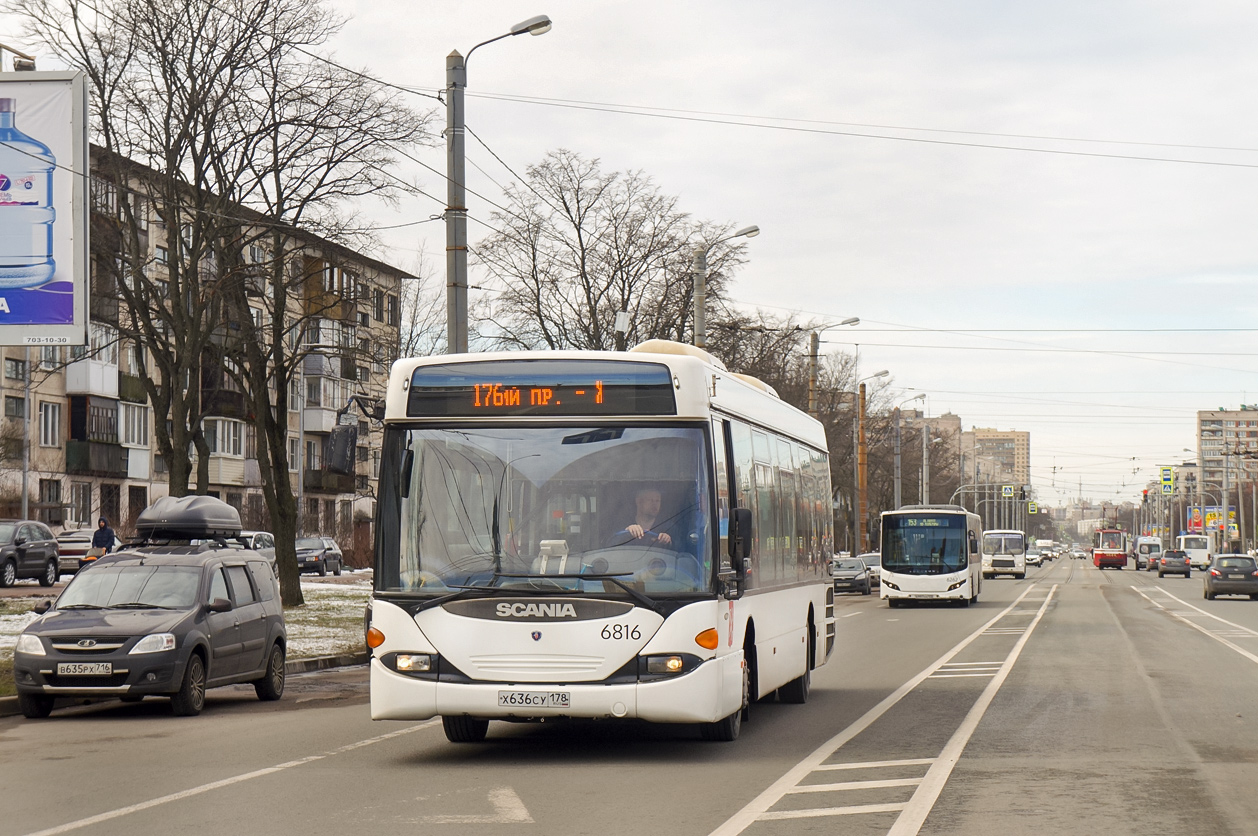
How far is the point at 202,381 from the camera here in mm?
74062

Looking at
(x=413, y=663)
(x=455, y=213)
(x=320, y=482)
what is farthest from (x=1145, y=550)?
(x=413, y=663)

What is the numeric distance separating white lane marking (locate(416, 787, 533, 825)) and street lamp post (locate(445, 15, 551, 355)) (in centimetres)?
1042

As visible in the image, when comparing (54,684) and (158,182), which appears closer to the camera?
(54,684)

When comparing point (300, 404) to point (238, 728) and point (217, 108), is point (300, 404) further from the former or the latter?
point (238, 728)

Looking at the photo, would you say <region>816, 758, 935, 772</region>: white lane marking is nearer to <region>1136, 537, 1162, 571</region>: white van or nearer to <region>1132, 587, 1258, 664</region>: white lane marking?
<region>1132, 587, 1258, 664</region>: white lane marking

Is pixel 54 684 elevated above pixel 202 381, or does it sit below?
below

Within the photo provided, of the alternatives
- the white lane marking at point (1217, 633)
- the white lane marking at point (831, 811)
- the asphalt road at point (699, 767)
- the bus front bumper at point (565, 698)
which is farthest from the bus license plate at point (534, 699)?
the white lane marking at point (1217, 633)

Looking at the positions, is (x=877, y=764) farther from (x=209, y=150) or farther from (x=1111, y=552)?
(x=1111, y=552)

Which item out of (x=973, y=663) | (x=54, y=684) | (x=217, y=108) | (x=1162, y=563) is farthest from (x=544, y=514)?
(x=1162, y=563)

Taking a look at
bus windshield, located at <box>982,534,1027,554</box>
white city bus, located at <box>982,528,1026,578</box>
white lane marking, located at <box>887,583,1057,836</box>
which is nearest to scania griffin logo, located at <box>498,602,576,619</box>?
white lane marking, located at <box>887,583,1057,836</box>

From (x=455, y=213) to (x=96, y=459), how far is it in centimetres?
4925

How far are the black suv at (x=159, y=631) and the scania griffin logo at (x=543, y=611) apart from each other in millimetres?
5643

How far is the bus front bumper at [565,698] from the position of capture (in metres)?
10.9

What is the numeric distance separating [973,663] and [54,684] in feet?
39.7
